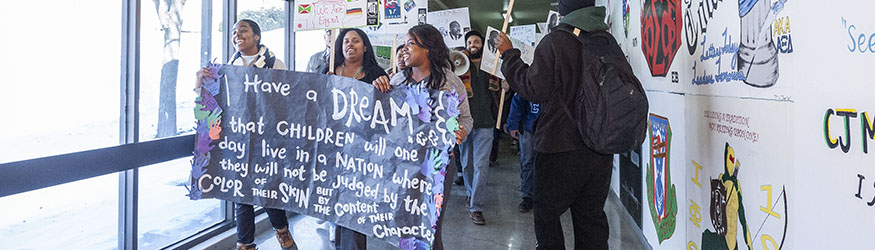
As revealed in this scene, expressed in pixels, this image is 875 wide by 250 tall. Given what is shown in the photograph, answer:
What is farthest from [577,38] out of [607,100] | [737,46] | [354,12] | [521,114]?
[521,114]

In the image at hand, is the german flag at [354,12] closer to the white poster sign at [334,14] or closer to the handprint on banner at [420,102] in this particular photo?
the white poster sign at [334,14]

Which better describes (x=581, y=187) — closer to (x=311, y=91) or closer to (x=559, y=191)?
(x=559, y=191)

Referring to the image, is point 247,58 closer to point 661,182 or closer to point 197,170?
point 197,170

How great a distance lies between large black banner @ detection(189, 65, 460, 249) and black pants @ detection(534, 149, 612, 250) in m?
0.52

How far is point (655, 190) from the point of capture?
2547 mm

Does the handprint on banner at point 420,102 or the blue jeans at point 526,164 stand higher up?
the handprint on banner at point 420,102

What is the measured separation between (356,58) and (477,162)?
157 centimetres

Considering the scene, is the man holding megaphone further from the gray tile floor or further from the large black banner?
the large black banner

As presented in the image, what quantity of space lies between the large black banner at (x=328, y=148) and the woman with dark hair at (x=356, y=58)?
41cm

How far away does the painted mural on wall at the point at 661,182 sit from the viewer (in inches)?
90.0

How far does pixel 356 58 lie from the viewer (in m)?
2.31

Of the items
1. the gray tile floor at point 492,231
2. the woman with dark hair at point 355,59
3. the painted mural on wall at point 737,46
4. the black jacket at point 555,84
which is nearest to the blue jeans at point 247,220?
the gray tile floor at point 492,231

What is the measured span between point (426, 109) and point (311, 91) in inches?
21.1

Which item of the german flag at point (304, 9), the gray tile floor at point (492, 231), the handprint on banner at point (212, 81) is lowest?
the gray tile floor at point (492, 231)
